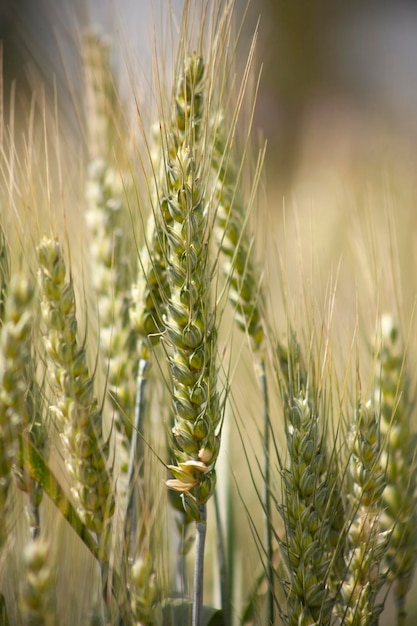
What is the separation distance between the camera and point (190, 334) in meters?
0.45

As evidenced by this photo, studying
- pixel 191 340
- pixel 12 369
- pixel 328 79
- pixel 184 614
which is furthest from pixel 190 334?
pixel 328 79

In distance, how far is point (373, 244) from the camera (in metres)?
0.63

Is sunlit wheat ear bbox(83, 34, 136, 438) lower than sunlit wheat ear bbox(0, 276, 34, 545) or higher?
higher

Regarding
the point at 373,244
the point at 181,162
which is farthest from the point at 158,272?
the point at 373,244

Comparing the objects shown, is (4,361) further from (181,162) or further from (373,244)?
(373,244)

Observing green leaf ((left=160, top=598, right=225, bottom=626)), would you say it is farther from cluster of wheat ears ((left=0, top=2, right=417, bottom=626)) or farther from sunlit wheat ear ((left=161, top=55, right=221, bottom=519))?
sunlit wheat ear ((left=161, top=55, right=221, bottom=519))

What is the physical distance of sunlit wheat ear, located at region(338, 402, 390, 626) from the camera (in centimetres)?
49

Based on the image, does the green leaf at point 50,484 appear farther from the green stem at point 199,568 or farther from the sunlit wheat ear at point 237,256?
the sunlit wheat ear at point 237,256

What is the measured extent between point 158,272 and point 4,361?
5.7 inches

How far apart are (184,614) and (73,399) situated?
0.22 meters

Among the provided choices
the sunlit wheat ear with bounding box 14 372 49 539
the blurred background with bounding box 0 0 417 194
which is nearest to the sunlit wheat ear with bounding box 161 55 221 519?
the sunlit wheat ear with bounding box 14 372 49 539

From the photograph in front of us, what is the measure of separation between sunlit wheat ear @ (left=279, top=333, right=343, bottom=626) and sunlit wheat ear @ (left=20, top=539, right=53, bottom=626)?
0.17 meters

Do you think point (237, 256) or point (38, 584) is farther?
point (237, 256)

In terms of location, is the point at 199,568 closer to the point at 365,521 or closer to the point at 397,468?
the point at 365,521
